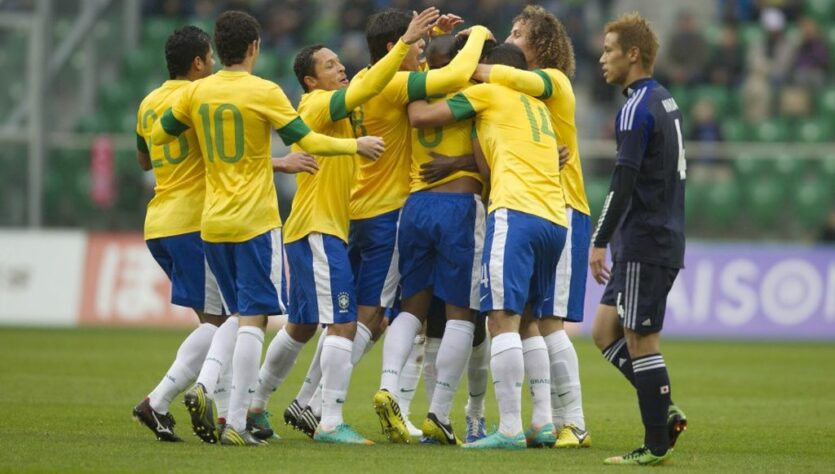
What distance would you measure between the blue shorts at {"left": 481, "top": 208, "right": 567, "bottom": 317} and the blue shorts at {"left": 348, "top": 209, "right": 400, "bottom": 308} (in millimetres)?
812

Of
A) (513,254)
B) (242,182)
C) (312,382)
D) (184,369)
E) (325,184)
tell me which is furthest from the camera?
(312,382)

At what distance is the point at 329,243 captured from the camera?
8.95 meters

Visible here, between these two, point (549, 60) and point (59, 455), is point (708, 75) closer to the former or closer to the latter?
point (549, 60)

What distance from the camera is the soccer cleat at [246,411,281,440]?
9.22 metres

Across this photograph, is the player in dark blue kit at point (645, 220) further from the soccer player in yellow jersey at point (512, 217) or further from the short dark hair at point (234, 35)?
the short dark hair at point (234, 35)

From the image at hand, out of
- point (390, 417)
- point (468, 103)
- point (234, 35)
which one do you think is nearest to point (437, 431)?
point (390, 417)

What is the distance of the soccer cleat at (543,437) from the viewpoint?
29.0 feet

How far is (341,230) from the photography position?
9.01 metres

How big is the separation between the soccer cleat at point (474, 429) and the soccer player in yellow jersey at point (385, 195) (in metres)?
0.46

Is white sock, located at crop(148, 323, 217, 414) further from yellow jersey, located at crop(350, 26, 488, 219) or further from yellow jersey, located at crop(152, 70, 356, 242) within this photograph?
yellow jersey, located at crop(350, 26, 488, 219)

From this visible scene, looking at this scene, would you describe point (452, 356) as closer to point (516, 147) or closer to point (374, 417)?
point (516, 147)

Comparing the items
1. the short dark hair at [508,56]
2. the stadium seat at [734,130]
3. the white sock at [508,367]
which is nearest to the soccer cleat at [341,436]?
the white sock at [508,367]

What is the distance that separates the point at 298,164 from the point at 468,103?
3.46ft

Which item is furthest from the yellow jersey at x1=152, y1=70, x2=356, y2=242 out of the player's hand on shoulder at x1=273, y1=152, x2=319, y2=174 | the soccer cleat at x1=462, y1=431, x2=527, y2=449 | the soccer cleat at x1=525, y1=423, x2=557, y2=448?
the soccer cleat at x1=525, y1=423, x2=557, y2=448
